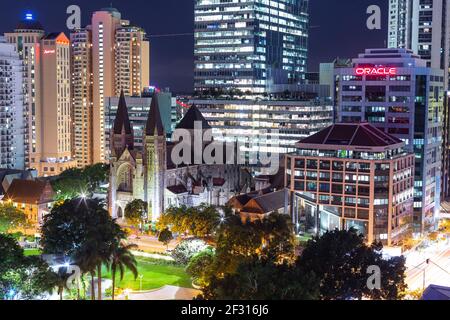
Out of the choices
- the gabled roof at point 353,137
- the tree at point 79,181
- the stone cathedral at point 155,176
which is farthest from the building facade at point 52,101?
the gabled roof at point 353,137

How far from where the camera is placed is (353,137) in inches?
3962

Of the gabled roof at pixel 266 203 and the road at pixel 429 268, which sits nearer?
the road at pixel 429 268

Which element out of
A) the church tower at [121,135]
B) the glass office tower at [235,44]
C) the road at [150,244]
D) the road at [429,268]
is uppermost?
the glass office tower at [235,44]

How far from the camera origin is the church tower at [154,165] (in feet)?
375

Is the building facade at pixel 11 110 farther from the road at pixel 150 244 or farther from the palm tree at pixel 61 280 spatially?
the palm tree at pixel 61 280

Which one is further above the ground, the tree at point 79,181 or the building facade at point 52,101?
the building facade at point 52,101

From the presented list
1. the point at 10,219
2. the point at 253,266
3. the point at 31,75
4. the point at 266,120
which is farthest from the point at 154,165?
the point at 31,75

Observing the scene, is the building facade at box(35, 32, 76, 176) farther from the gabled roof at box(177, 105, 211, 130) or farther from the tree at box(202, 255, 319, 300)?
the tree at box(202, 255, 319, 300)

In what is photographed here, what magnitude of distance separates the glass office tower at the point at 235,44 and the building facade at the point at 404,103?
58323 mm

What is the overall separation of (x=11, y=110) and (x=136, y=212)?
7059 cm

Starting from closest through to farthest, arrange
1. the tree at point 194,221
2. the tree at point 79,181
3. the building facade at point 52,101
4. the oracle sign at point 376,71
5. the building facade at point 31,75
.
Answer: the tree at point 194,221 → the oracle sign at point 376,71 → the tree at point 79,181 → the building facade at point 31,75 → the building facade at point 52,101

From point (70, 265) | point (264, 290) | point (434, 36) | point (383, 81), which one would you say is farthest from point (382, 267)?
point (434, 36)

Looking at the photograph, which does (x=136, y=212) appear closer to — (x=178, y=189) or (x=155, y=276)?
(x=178, y=189)

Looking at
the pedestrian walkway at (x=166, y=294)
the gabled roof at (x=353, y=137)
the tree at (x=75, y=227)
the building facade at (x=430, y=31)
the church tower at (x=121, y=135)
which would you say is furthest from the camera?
the building facade at (x=430, y=31)
